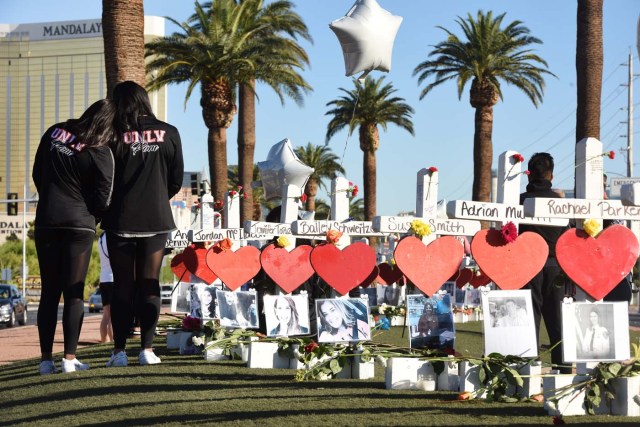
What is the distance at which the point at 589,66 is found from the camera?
15.9 metres

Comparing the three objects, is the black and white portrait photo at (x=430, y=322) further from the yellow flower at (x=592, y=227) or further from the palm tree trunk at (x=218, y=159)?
the palm tree trunk at (x=218, y=159)

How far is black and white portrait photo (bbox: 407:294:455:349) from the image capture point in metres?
6.85

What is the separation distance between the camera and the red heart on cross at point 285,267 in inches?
384

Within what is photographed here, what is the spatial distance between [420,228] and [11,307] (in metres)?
25.2

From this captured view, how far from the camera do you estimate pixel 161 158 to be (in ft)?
24.7

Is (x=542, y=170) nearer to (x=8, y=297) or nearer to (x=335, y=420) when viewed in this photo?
(x=335, y=420)

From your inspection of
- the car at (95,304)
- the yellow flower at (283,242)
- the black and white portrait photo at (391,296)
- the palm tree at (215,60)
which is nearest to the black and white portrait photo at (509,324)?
the yellow flower at (283,242)

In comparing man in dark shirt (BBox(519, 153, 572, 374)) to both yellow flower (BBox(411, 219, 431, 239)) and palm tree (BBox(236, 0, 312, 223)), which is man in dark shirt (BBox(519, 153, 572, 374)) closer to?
yellow flower (BBox(411, 219, 431, 239))

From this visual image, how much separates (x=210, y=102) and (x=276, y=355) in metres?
23.1

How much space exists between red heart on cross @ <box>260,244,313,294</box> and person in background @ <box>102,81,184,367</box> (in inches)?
83.7

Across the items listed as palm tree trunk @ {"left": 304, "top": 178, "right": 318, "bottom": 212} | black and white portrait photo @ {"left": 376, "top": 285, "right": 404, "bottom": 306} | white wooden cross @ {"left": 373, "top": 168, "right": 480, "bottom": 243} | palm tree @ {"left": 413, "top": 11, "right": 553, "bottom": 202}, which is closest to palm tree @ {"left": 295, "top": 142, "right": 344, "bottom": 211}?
palm tree trunk @ {"left": 304, "top": 178, "right": 318, "bottom": 212}

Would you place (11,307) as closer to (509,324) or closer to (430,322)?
(430,322)

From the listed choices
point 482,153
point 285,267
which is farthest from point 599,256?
point 482,153

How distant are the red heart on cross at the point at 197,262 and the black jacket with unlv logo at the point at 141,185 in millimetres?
3976
